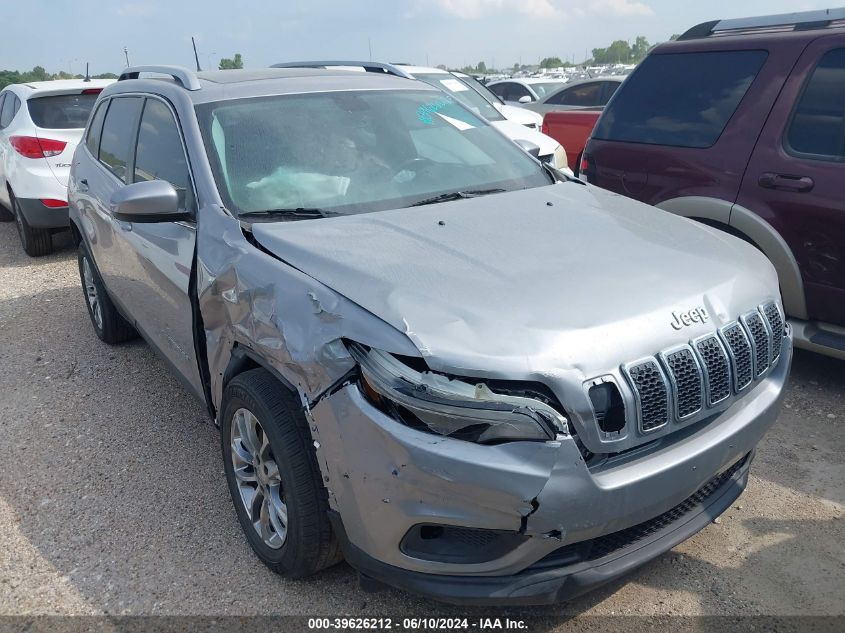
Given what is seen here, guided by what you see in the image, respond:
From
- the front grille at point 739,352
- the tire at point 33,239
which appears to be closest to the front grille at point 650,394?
the front grille at point 739,352

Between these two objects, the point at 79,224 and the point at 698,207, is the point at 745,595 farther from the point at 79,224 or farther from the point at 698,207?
the point at 79,224

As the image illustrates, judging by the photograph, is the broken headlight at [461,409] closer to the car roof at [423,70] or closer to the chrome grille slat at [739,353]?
the chrome grille slat at [739,353]

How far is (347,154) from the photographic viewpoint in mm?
3312

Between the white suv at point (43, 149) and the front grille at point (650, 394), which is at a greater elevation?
the front grille at point (650, 394)

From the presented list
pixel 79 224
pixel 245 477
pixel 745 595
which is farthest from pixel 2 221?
pixel 745 595

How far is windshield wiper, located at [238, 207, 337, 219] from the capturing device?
293 cm

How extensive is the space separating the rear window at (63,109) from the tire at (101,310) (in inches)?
118

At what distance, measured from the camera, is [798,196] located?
13.1 ft

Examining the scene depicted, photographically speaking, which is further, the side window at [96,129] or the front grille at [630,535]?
the side window at [96,129]

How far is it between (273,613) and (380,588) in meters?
0.53

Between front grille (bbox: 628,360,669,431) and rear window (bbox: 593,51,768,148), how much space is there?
8.93ft

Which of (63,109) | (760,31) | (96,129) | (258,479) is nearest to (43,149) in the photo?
(63,109)

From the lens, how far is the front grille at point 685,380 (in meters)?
2.22

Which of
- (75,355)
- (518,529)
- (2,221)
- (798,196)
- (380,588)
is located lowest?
(2,221)
